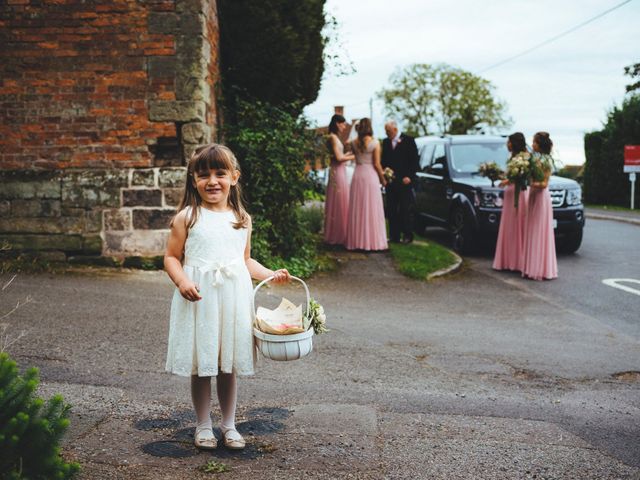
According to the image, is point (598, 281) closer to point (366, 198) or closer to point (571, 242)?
point (571, 242)

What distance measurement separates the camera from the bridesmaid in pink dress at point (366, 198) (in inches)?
479

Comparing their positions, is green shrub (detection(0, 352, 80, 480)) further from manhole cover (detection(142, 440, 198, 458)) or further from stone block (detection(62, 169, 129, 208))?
stone block (detection(62, 169, 129, 208))

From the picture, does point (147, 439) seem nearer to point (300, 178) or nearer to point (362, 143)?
point (300, 178)

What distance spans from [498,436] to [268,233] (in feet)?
22.1

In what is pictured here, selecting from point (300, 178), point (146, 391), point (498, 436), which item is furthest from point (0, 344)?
point (300, 178)

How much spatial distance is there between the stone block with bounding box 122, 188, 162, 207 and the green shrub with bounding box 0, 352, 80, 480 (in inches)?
250

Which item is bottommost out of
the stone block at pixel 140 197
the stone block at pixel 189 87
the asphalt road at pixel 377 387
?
the asphalt road at pixel 377 387

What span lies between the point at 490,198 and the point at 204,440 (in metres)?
9.56

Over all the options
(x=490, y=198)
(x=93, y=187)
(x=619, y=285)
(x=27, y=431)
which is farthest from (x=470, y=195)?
(x=27, y=431)

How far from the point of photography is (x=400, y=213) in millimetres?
13125

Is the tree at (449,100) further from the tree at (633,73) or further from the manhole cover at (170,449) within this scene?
the manhole cover at (170,449)

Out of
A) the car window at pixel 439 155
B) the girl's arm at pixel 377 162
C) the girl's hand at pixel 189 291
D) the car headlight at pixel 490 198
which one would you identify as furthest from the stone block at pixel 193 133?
the car window at pixel 439 155

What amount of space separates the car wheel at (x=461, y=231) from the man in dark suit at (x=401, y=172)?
94 centimetres

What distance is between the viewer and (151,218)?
9023 millimetres
